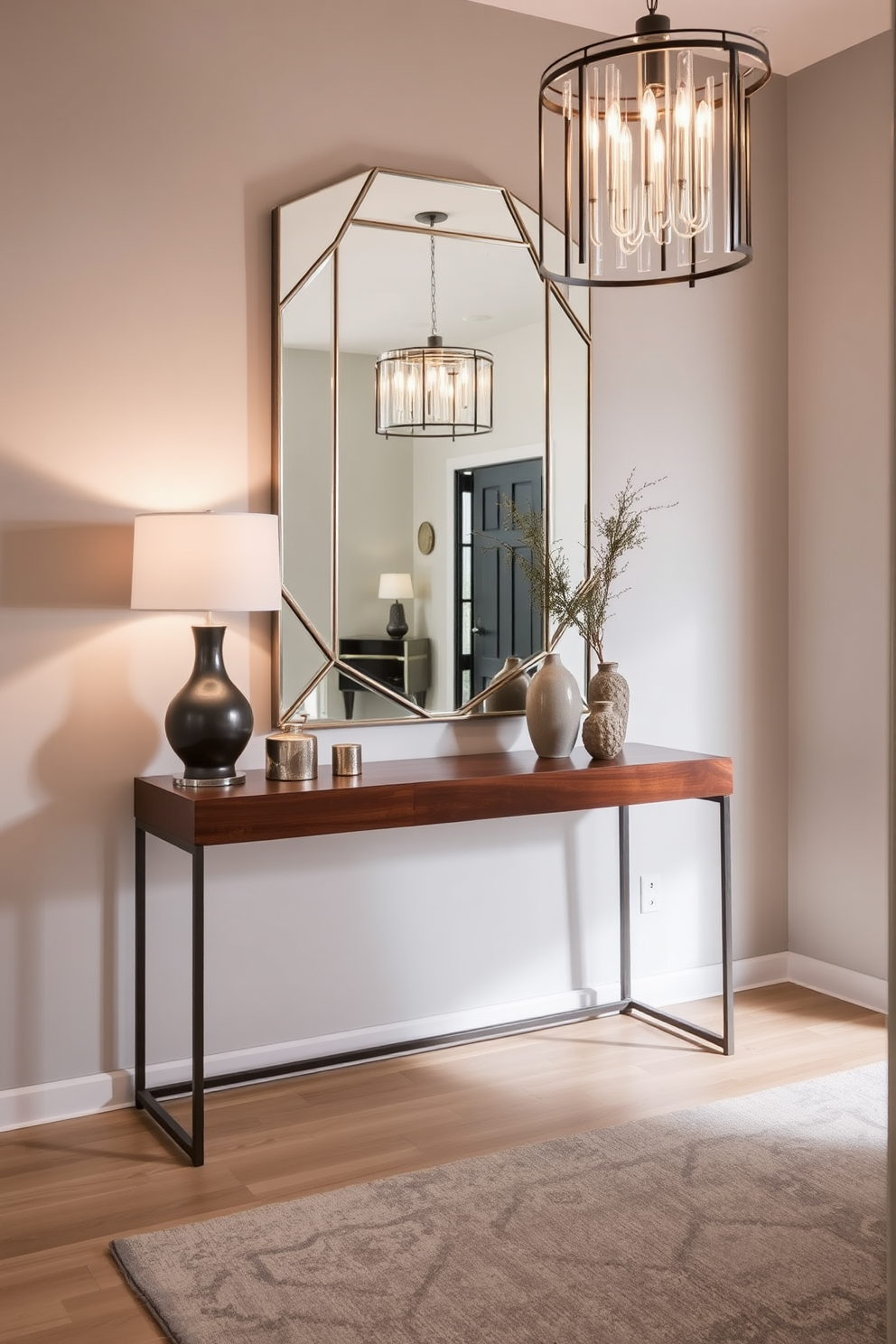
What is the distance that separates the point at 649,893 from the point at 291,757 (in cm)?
143

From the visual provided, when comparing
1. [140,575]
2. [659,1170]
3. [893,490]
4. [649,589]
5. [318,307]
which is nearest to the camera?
[893,490]

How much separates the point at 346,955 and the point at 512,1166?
0.84m

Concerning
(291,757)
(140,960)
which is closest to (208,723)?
(291,757)

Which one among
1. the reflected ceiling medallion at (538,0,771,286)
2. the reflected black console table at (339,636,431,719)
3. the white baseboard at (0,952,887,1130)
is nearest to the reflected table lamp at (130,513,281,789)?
the reflected black console table at (339,636,431,719)

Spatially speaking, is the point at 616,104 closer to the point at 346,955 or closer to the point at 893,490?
the point at 893,490

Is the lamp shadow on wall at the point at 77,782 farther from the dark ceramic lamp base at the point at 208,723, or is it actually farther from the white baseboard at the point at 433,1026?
the dark ceramic lamp base at the point at 208,723

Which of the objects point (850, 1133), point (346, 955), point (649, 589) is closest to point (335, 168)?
point (649, 589)

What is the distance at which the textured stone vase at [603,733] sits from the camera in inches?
133

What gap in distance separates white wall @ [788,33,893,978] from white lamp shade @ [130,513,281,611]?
6.43ft

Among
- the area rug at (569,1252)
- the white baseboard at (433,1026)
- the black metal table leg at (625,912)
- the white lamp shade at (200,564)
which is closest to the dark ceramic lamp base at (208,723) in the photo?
the white lamp shade at (200,564)

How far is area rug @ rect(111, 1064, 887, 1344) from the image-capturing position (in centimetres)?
210

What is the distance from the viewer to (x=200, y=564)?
2.78 metres

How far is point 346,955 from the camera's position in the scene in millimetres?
3354

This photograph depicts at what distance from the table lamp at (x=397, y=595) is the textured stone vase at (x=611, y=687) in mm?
561
